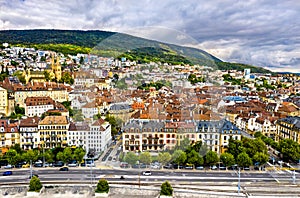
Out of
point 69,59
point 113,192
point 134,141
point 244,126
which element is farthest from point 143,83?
point 69,59

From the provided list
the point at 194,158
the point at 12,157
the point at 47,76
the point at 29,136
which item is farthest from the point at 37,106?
the point at 194,158

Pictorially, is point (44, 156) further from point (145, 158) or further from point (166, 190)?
point (166, 190)

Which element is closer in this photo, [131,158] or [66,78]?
[131,158]

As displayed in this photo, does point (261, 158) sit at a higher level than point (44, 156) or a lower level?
higher

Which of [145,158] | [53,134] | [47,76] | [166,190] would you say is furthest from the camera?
[47,76]

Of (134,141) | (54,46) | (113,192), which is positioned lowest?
Answer: (113,192)

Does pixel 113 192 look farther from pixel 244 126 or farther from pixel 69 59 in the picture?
pixel 69 59
